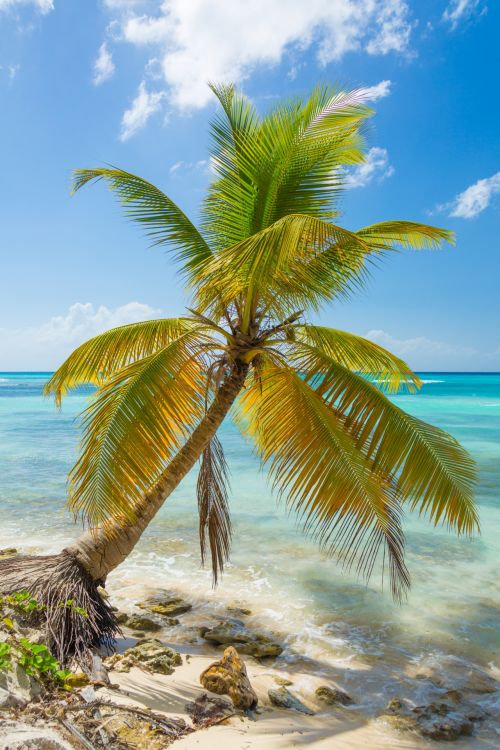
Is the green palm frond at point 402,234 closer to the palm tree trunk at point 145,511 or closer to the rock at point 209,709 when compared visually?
the palm tree trunk at point 145,511

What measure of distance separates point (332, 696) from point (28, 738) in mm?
2846

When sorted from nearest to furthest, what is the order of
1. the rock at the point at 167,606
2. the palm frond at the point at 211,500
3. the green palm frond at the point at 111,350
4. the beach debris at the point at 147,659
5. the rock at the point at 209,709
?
the rock at the point at 209,709
the beach debris at the point at 147,659
the green palm frond at the point at 111,350
the palm frond at the point at 211,500
the rock at the point at 167,606

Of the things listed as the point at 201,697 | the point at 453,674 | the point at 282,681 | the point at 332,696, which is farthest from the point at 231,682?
the point at 453,674

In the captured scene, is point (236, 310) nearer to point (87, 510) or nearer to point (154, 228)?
point (154, 228)

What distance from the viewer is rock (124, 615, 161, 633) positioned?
5609 mm

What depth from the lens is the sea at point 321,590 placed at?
5246 millimetres

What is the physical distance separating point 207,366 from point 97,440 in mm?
1449

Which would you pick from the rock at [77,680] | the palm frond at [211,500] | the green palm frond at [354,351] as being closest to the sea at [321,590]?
the palm frond at [211,500]

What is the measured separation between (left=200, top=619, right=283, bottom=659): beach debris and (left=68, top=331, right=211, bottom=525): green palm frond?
2.08 m

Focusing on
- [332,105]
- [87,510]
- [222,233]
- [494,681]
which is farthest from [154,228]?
[494,681]

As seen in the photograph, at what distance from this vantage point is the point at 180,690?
4.11 metres

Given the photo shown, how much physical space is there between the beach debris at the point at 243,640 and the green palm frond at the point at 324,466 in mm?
1547

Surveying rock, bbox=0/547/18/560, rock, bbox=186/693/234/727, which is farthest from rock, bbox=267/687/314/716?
rock, bbox=0/547/18/560

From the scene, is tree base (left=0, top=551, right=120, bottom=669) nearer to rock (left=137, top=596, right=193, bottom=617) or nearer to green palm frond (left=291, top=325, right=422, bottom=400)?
rock (left=137, top=596, right=193, bottom=617)
